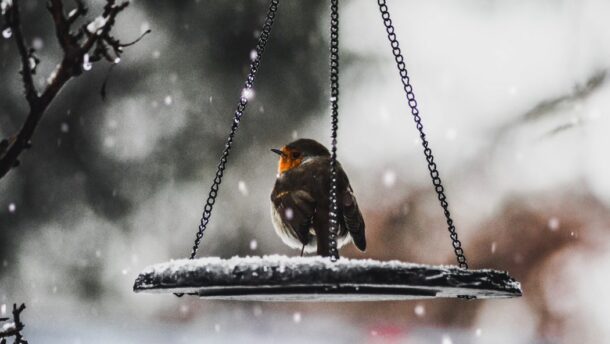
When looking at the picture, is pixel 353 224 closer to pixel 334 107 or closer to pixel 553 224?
pixel 334 107

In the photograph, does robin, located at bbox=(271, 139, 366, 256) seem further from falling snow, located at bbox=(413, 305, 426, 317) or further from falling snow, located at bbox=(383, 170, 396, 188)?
falling snow, located at bbox=(413, 305, 426, 317)

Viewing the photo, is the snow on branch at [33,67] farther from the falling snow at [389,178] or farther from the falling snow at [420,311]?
the falling snow at [420,311]

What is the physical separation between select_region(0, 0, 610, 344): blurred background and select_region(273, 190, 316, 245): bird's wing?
2.75 m

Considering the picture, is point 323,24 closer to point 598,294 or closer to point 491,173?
point 491,173

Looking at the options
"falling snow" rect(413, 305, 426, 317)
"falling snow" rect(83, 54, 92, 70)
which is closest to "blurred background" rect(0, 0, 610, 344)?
"falling snow" rect(413, 305, 426, 317)

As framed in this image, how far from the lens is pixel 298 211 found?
7.15 ft

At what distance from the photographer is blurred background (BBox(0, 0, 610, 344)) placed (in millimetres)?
5066

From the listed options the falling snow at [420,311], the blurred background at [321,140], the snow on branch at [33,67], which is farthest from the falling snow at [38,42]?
the snow on branch at [33,67]

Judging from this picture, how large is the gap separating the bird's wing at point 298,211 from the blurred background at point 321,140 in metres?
2.75

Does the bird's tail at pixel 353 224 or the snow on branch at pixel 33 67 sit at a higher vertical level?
the bird's tail at pixel 353 224

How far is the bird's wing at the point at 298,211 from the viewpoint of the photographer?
2.16 metres

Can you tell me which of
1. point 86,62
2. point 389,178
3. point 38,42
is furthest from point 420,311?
point 86,62

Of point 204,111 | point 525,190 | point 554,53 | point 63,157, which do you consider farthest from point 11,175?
point 554,53

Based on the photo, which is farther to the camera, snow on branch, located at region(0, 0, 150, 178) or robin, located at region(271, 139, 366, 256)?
robin, located at region(271, 139, 366, 256)
